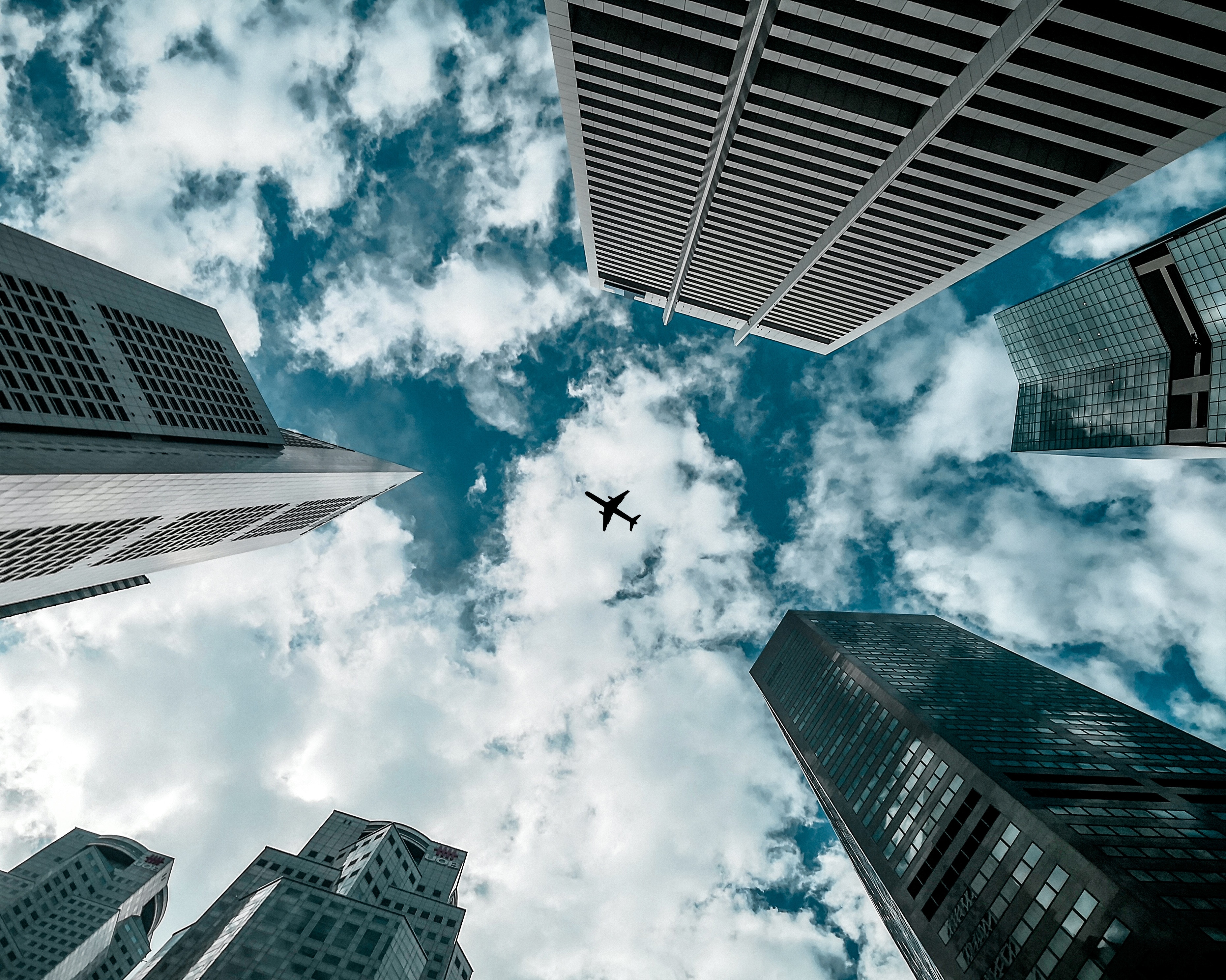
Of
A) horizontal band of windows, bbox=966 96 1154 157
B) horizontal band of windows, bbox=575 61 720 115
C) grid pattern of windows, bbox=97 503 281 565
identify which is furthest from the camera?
grid pattern of windows, bbox=97 503 281 565

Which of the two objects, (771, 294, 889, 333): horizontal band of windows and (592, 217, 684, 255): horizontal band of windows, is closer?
(592, 217, 684, 255): horizontal band of windows

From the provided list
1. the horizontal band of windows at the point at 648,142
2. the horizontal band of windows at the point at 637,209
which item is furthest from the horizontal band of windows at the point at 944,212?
the horizontal band of windows at the point at 637,209

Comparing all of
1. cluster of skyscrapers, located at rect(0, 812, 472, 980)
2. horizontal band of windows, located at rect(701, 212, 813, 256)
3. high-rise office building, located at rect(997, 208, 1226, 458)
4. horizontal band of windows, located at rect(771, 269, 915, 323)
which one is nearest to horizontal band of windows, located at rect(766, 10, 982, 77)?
horizontal band of windows, located at rect(701, 212, 813, 256)

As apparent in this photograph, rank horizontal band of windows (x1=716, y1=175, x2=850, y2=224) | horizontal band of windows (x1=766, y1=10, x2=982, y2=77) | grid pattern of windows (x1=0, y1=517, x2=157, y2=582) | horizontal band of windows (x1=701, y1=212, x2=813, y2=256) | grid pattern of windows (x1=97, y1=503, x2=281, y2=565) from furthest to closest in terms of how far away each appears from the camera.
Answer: grid pattern of windows (x1=97, y1=503, x2=281, y2=565), horizontal band of windows (x1=701, y1=212, x2=813, y2=256), horizontal band of windows (x1=716, y1=175, x2=850, y2=224), grid pattern of windows (x1=0, y1=517, x2=157, y2=582), horizontal band of windows (x1=766, y1=10, x2=982, y2=77)

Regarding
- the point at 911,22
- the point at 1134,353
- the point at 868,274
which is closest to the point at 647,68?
the point at 911,22

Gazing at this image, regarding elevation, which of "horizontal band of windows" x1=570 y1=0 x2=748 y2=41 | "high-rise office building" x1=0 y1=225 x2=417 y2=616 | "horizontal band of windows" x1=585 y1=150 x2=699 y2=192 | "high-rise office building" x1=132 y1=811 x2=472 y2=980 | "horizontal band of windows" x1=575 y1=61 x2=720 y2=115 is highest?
"horizontal band of windows" x1=570 y1=0 x2=748 y2=41

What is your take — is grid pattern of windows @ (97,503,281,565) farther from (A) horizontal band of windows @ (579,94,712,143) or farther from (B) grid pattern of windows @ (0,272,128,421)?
(A) horizontal band of windows @ (579,94,712,143)

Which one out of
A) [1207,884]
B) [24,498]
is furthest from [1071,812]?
[24,498]
